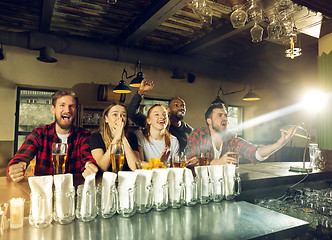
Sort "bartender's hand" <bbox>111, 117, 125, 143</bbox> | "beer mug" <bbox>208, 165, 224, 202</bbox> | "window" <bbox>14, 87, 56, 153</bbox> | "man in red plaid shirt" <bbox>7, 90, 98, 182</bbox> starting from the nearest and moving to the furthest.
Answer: "beer mug" <bbox>208, 165, 224, 202</bbox> → "bartender's hand" <bbox>111, 117, 125, 143</bbox> → "man in red plaid shirt" <bbox>7, 90, 98, 182</bbox> → "window" <bbox>14, 87, 56, 153</bbox>

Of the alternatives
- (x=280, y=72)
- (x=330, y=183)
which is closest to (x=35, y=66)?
(x=330, y=183)

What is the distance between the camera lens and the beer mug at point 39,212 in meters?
1.04

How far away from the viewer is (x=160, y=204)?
1284mm

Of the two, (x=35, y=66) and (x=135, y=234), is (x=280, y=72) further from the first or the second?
(x=135, y=234)

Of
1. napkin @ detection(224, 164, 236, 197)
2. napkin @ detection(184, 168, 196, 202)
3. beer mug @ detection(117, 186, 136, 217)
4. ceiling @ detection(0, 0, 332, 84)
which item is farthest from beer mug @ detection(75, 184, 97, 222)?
ceiling @ detection(0, 0, 332, 84)

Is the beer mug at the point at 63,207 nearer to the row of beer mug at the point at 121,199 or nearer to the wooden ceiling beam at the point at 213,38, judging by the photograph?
the row of beer mug at the point at 121,199

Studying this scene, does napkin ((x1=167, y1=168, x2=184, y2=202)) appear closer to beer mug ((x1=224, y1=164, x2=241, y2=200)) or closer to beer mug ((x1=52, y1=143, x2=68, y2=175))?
beer mug ((x1=224, y1=164, x2=241, y2=200))

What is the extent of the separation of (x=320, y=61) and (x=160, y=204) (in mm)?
2136

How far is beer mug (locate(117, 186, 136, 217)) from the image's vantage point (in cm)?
119

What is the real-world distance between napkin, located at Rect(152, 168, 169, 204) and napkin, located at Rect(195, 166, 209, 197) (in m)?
0.23

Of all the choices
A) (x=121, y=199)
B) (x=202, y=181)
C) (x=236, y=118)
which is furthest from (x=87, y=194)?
(x=236, y=118)

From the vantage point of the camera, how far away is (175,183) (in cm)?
136

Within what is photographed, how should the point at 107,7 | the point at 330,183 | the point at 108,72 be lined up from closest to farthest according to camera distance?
1. the point at 330,183
2. the point at 107,7
3. the point at 108,72

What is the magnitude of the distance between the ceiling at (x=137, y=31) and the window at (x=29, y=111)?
1240 mm
